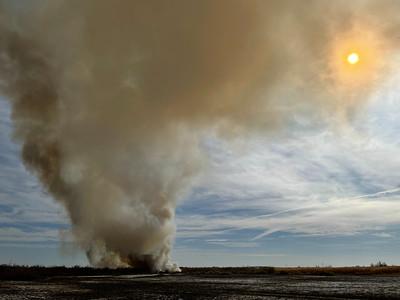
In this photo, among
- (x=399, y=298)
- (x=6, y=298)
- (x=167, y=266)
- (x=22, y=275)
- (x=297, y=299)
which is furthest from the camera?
(x=167, y=266)

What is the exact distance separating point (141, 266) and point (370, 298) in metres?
111

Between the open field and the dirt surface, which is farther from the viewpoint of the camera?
the open field

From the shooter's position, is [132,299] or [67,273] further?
[67,273]

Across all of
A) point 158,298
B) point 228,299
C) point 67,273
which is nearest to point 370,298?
point 228,299

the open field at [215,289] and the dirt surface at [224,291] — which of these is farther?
the open field at [215,289]

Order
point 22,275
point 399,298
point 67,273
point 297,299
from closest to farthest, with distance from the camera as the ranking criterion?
point 399,298, point 297,299, point 22,275, point 67,273

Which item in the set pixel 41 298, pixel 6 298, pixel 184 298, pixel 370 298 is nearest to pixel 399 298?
pixel 370 298

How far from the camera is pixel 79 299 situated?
2820cm

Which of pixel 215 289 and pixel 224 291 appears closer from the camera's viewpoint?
pixel 224 291

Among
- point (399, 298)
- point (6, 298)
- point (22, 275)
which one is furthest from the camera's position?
point (22, 275)

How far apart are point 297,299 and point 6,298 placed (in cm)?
2026

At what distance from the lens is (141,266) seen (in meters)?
128

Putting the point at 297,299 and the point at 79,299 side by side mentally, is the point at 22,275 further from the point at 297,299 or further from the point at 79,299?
the point at 297,299

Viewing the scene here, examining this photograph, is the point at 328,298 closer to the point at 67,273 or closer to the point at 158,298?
the point at 158,298
